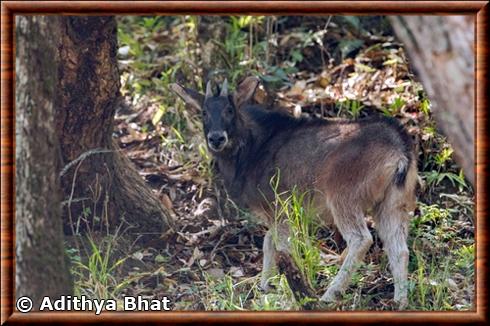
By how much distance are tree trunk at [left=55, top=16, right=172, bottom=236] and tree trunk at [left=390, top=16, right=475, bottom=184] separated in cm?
396

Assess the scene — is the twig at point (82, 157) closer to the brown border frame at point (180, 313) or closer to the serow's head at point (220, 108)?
the serow's head at point (220, 108)

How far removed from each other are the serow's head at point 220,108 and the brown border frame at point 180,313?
2756mm

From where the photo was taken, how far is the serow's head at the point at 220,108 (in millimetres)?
9008

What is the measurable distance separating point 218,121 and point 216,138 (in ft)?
0.57

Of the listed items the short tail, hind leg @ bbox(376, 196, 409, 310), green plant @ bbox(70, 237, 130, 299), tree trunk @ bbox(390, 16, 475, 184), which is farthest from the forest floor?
tree trunk @ bbox(390, 16, 475, 184)

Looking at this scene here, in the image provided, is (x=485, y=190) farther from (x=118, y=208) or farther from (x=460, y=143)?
(x=118, y=208)

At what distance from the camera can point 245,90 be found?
30.5 ft

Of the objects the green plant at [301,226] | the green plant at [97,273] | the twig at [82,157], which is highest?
the twig at [82,157]

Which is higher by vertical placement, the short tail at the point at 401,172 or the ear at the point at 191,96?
the ear at the point at 191,96

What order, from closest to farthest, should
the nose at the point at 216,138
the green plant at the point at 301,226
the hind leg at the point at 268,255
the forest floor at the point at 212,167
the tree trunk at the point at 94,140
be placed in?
the green plant at the point at 301,226 < the forest floor at the point at 212,167 < the hind leg at the point at 268,255 < the tree trunk at the point at 94,140 < the nose at the point at 216,138

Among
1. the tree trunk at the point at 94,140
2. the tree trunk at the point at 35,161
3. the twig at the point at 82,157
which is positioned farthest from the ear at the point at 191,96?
the tree trunk at the point at 35,161

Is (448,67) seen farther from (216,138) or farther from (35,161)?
(216,138)

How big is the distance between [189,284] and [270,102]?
322 cm

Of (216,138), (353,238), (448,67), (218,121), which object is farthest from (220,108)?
(448,67)
